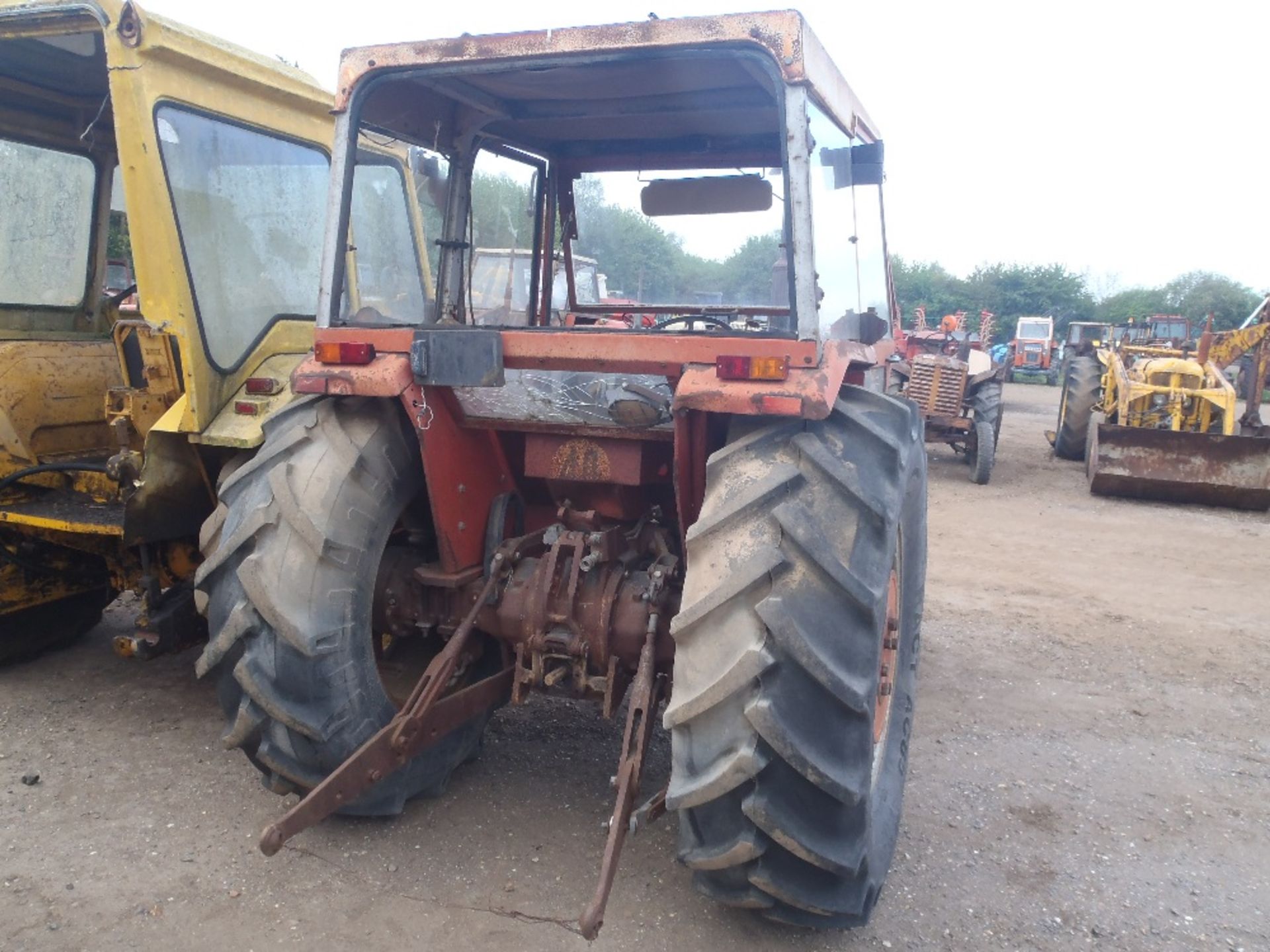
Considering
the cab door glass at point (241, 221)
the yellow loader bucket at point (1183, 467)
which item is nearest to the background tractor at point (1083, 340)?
the yellow loader bucket at point (1183, 467)

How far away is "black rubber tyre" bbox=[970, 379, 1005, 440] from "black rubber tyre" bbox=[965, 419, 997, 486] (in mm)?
Answer: 66

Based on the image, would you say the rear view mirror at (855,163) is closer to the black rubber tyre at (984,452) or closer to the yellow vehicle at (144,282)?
the yellow vehicle at (144,282)

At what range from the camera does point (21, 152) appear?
4832mm

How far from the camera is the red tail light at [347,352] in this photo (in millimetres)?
2895

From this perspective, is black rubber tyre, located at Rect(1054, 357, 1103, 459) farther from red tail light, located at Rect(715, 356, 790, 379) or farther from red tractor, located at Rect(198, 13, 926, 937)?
red tail light, located at Rect(715, 356, 790, 379)

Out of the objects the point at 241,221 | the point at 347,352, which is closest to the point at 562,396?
the point at 347,352

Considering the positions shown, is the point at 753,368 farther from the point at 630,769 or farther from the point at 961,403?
the point at 961,403

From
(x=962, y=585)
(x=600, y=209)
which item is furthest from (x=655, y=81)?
(x=962, y=585)

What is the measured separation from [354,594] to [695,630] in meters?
1.13

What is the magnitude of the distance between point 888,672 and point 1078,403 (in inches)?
417

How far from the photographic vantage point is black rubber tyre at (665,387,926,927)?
2.25 m

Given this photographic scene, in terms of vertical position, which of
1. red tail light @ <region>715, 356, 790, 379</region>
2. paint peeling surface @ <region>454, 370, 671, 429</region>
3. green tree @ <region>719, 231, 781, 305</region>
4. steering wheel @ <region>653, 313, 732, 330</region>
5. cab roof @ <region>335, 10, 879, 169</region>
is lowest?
paint peeling surface @ <region>454, 370, 671, 429</region>

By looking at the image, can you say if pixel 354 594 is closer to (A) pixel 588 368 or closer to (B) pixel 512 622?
(B) pixel 512 622

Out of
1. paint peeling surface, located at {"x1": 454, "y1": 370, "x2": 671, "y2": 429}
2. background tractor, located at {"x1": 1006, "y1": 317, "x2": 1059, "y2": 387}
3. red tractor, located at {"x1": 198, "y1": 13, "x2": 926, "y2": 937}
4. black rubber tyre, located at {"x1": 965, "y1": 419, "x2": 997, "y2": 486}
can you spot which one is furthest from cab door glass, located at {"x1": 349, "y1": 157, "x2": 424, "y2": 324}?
background tractor, located at {"x1": 1006, "y1": 317, "x2": 1059, "y2": 387}
